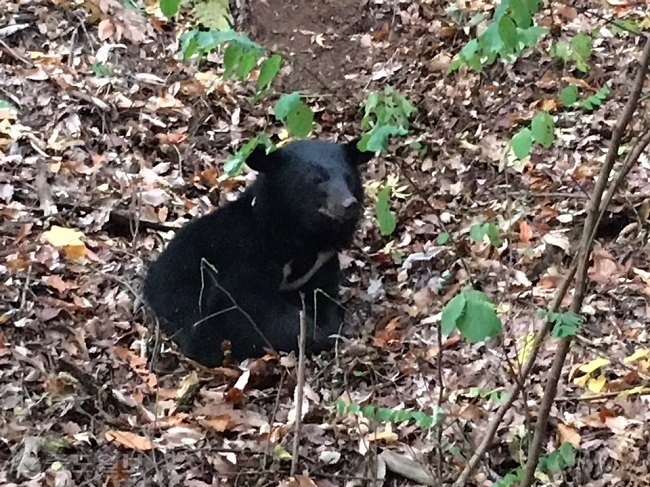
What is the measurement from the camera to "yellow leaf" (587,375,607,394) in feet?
13.0

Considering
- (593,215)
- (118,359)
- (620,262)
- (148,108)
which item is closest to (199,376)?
(118,359)

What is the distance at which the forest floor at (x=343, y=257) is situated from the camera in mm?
3811

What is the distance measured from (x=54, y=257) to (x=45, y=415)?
5.20ft

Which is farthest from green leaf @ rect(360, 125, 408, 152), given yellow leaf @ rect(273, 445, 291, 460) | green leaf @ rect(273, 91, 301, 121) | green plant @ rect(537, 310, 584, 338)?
yellow leaf @ rect(273, 445, 291, 460)

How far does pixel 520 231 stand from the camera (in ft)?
17.9

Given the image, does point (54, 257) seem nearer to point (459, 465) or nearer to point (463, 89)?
point (459, 465)

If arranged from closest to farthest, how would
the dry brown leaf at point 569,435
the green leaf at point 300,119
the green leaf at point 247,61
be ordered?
the green leaf at point 247,61
the green leaf at point 300,119
the dry brown leaf at point 569,435

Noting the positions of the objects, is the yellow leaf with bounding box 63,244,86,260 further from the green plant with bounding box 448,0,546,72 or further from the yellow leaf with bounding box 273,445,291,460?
the green plant with bounding box 448,0,546,72

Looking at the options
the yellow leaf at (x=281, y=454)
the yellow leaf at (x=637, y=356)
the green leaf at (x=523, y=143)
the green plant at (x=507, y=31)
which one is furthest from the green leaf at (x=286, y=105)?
the yellow leaf at (x=637, y=356)

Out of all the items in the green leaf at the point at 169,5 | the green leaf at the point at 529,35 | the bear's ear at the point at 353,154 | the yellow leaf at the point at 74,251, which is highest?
the green leaf at the point at 169,5

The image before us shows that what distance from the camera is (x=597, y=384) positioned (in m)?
3.99

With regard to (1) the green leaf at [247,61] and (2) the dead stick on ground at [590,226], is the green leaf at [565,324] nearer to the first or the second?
(2) the dead stick on ground at [590,226]

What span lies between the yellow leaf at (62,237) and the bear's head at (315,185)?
1311mm

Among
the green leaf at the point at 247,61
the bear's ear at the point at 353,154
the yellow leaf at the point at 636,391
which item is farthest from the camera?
the bear's ear at the point at 353,154
